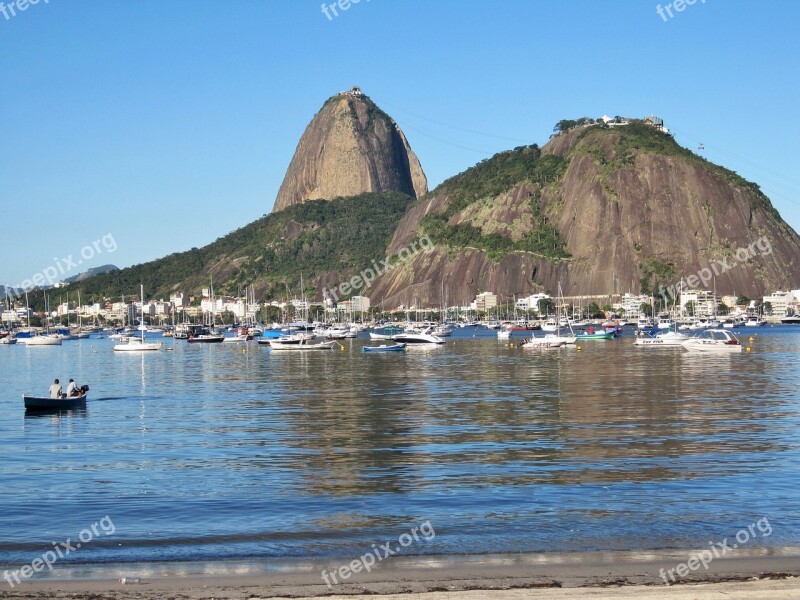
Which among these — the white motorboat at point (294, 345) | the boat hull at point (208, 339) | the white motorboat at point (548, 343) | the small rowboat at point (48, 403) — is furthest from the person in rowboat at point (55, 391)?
the boat hull at point (208, 339)

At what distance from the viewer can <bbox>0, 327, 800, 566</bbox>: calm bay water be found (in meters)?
22.2

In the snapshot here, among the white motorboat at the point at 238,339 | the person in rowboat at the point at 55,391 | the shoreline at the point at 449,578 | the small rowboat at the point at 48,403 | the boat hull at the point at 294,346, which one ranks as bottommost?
the shoreline at the point at 449,578

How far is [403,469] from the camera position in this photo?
30.4 metres

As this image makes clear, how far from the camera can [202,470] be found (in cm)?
3122

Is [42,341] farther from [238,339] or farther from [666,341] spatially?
[666,341]

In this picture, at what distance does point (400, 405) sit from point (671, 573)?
3241 cm

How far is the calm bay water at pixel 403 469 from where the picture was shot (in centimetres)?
2217

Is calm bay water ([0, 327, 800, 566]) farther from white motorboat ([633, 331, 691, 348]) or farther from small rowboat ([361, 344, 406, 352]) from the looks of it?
white motorboat ([633, 331, 691, 348])

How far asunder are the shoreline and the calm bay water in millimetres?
821

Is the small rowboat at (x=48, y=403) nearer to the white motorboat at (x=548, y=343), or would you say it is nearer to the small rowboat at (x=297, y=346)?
the small rowboat at (x=297, y=346)

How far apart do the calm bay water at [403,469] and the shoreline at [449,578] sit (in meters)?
0.82

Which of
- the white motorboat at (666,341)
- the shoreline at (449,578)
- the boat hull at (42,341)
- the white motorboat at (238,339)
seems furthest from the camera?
the boat hull at (42,341)

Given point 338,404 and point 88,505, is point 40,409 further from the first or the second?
point 88,505

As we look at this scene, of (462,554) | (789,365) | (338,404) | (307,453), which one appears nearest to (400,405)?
(338,404)
